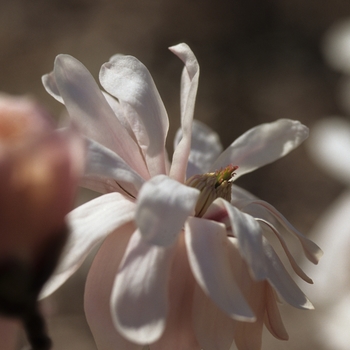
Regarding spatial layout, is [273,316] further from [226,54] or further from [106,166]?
[226,54]

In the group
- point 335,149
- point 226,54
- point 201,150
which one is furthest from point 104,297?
point 226,54

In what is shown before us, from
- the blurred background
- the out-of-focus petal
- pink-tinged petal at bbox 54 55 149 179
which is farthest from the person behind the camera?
the blurred background

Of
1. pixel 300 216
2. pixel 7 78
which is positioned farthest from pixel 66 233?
pixel 7 78

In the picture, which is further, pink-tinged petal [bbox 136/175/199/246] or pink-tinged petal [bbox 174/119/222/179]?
pink-tinged petal [bbox 174/119/222/179]

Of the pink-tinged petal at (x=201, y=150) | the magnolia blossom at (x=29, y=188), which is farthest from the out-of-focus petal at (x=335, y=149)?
the magnolia blossom at (x=29, y=188)

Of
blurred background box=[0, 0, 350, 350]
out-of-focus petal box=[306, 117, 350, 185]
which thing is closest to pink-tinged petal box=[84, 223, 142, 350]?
out-of-focus petal box=[306, 117, 350, 185]

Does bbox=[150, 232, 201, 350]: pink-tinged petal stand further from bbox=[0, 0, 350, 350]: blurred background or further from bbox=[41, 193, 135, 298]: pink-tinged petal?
bbox=[0, 0, 350, 350]: blurred background
